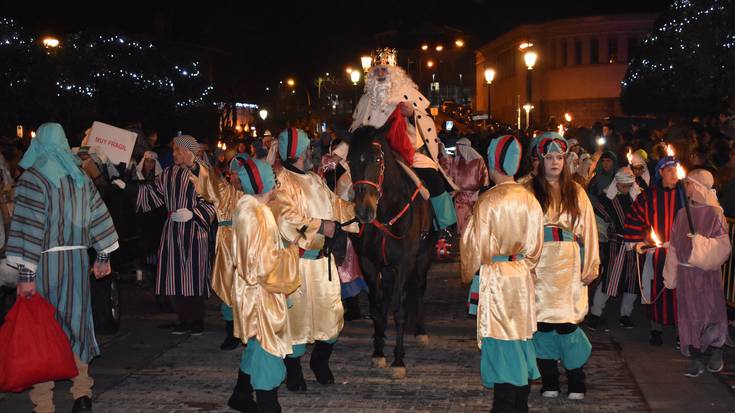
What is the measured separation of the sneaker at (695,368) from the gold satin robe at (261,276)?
12.8 feet

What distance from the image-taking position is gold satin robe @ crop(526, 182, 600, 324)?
25.0 ft

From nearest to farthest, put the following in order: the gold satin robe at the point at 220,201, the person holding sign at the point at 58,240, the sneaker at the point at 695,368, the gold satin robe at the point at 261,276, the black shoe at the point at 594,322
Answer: the gold satin robe at the point at 261,276
the person holding sign at the point at 58,240
the sneaker at the point at 695,368
the gold satin robe at the point at 220,201
the black shoe at the point at 594,322

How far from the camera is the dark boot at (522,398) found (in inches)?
273

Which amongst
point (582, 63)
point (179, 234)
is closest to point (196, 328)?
point (179, 234)

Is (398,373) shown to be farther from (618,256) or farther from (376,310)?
(618,256)

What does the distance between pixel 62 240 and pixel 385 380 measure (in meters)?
3.09

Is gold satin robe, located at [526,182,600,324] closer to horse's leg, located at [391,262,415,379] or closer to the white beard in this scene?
horse's leg, located at [391,262,415,379]

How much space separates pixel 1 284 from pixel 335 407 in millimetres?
3469

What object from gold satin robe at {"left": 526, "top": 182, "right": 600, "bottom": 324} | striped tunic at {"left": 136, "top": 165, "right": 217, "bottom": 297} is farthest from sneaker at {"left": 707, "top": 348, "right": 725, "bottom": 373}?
striped tunic at {"left": 136, "top": 165, "right": 217, "bottom": 297}

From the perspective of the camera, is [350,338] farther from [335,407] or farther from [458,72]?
[458,72]

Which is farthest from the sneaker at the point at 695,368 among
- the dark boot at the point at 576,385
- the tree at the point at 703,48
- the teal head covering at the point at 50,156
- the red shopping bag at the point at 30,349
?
the tree at the point at 703,48

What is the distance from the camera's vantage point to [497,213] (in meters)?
6.85

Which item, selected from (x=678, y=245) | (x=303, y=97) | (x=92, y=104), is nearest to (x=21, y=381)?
(x=678, y=245)

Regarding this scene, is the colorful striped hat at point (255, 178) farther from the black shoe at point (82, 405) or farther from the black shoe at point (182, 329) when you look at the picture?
the black shoe at point (182, 329)
